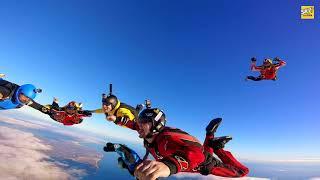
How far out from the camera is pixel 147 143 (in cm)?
521

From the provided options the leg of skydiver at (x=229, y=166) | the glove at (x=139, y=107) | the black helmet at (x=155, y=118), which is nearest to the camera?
the black helmet at (x=155, y=118)

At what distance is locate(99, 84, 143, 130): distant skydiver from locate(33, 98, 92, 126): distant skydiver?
797 millimetres

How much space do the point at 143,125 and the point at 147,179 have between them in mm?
2638

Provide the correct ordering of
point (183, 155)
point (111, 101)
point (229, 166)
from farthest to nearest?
1. point (111, 101)
2. point (229, 166)
3. point (183, 155)

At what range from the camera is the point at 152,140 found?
5004mm

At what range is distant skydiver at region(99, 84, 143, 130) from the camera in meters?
9.77

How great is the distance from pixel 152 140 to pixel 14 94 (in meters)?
Answer: 5.04

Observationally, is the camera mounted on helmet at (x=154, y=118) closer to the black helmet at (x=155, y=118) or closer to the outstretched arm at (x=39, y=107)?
the black helmet at (x=155, y=118)

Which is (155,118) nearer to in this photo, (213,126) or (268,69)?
(213,126)

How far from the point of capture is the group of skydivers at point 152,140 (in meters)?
3.28

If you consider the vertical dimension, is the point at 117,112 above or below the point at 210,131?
above

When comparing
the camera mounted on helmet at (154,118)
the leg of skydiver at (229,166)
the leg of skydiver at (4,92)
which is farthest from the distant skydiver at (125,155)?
the leg of skydiver at (4,92)

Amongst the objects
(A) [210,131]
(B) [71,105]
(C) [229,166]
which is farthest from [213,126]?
(B) [71,105]

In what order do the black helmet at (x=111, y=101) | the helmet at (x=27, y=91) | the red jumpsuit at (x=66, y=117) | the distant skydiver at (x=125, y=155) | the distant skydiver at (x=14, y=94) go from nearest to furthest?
the distant skydiver at (x=125, y=155)
the distant skydiver at (x=14, y=94)
the helmet at (x=27, y=91)
the black helmet at (x=111, y=101)
the red jumpsuit at (x=66, y=117)
